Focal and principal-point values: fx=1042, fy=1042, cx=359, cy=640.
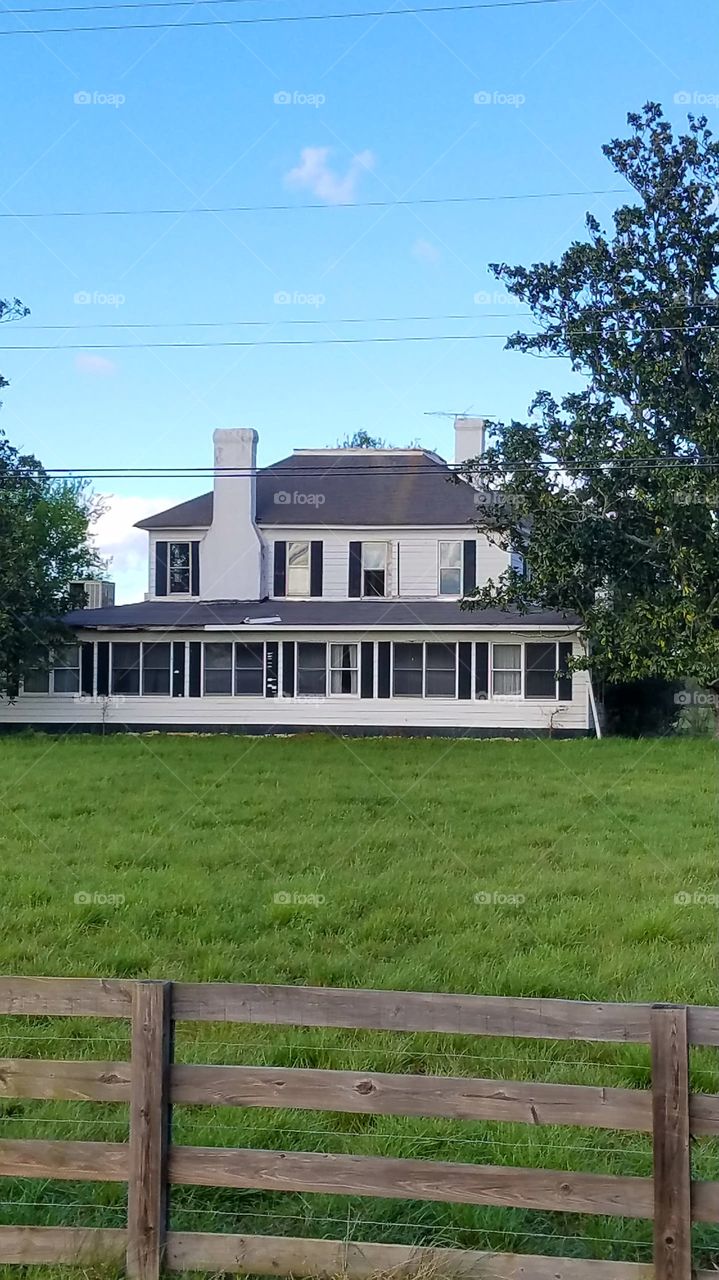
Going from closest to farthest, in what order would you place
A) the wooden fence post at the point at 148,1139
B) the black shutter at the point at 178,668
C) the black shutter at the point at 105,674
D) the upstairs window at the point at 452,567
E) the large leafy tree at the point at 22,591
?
the wooden fence post at the point at 148,1139 → the large leafy tree at the point at 22,591 → the black shutter at the point at 178,668 → the black shutter at the point at 105,674 → the upstairs window at the point at 452,567

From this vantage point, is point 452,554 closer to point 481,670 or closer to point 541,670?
Result: point 481,670

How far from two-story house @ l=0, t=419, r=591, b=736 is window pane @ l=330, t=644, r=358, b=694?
0.04 meters

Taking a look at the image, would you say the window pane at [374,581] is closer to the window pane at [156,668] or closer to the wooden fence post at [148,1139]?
the window pane at [156,668]

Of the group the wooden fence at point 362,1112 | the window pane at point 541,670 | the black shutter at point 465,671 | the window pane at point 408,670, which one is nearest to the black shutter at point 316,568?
the window pane at point 408,670

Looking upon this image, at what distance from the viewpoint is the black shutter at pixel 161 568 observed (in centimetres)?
2988

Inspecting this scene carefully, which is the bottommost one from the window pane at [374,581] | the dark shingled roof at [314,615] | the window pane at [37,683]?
the window pane at [37,683]

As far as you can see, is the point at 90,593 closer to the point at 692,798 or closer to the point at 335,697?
the point at 335,697

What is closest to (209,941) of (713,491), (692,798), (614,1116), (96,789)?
(614,1116)

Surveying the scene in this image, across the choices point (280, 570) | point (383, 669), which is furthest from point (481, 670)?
point (280, 570)

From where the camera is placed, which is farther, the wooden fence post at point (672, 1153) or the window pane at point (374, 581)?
the window pane at point (374, 581)

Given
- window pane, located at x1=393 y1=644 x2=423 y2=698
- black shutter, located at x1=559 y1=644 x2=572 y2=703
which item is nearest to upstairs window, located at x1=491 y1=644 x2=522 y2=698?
black shutter, located at x1=559 y1=644 x2=572 y2=703

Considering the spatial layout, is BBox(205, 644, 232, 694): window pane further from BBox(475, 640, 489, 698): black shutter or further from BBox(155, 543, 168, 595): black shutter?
BBox(475, 640, 489, 698): black shutter

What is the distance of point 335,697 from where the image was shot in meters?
27.6

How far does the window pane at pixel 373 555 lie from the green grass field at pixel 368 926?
1238 cm
